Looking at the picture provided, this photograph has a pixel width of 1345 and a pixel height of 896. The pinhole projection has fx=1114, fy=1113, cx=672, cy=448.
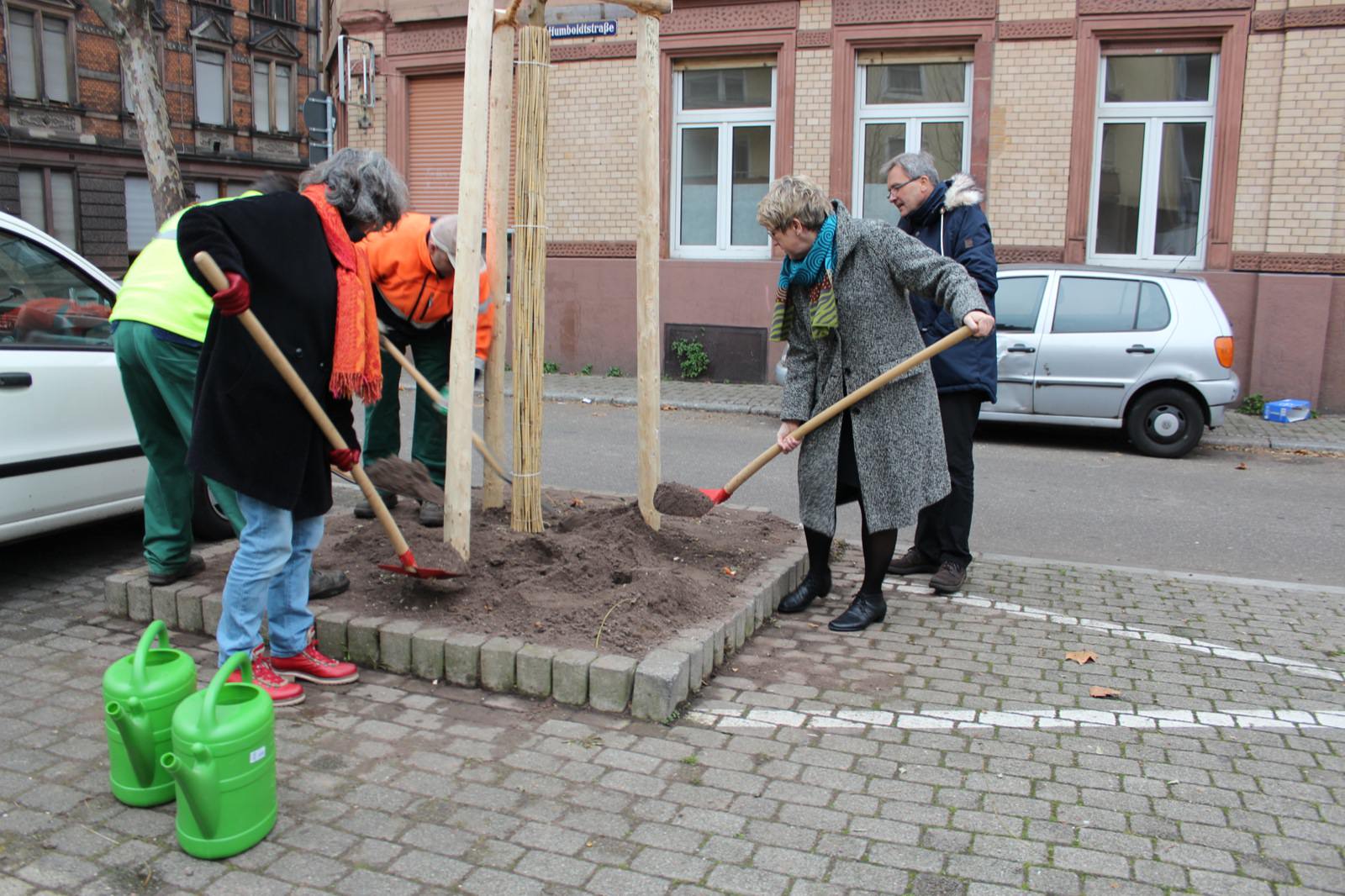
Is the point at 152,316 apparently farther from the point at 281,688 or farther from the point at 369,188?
the point at 281,688

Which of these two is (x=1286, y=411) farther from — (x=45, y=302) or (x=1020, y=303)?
(x=45, y=302)

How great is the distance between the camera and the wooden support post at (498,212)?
16.0 ft

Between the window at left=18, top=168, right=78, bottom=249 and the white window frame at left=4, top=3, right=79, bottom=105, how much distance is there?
8.14ft

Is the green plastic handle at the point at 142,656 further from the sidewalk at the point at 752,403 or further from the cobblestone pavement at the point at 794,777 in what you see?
the sidewalk at the point at 752,403

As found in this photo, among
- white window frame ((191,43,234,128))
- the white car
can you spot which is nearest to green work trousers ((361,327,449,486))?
the white car

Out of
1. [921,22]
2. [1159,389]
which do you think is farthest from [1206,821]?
[921,22]

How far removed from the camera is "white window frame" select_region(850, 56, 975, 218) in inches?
548

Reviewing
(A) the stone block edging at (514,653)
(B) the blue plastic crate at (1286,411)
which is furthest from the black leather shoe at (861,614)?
(B) the blue plastic crate at (1286,411)

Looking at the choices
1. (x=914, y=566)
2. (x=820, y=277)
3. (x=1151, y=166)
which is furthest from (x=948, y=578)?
(x=1151, y=166)

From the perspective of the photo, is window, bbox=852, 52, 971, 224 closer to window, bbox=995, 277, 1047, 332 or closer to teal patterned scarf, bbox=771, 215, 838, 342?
window, bbox=995, 277, 1047, 332

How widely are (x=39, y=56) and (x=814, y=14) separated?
1174 inches

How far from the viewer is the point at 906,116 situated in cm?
1421

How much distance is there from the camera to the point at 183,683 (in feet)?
10.3

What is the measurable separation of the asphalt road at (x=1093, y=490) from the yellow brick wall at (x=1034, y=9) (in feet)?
16.8
